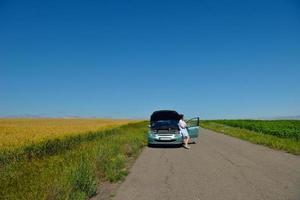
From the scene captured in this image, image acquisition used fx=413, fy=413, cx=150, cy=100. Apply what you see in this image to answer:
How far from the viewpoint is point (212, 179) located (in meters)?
11.1

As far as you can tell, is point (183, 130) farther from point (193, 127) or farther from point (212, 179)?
point (212, 179)

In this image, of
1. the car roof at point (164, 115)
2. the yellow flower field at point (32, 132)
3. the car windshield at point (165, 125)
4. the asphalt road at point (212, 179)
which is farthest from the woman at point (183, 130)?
the yellow flower field at point (32, 132)

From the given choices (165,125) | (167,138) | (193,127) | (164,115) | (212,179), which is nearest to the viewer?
(212,179)

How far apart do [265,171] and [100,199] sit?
19.9 feet

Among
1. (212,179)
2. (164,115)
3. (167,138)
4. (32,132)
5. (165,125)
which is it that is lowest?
(212,179)

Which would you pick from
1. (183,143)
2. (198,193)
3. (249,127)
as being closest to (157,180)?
(198,193)

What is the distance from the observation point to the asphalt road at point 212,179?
899cm

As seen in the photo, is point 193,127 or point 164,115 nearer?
point 193,127

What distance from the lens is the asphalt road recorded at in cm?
899

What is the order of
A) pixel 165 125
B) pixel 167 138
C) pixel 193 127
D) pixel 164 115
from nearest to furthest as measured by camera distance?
1. pixel 167 138
2. pixel 165 125
3. pixel 193 127
4. pixel 164 115

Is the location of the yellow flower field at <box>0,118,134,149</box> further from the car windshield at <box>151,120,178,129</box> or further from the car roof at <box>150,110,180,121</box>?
the car roof at <box>150,110,180,121</box>

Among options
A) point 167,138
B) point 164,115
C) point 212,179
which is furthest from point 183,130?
point 212,179

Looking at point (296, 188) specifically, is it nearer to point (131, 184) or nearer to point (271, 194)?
point (271, 194)

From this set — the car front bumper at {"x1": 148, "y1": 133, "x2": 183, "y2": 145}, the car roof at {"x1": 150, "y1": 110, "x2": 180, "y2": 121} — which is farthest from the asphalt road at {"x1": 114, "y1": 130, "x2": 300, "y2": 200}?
the car roof at {"x1": 150, "y1": 110, "x2": 180, "y2": 121}
